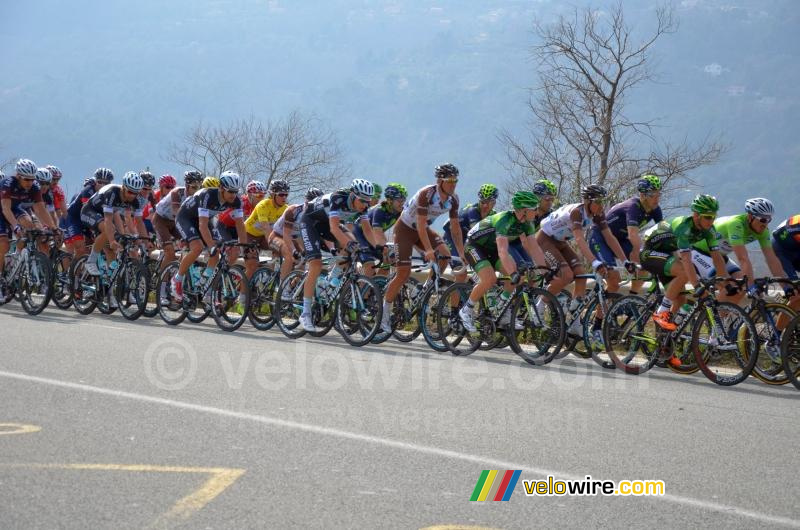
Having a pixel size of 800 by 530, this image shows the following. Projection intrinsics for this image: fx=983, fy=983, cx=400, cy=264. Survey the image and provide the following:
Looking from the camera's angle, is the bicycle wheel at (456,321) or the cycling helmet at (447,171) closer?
the bicycle wheel at (456,321)

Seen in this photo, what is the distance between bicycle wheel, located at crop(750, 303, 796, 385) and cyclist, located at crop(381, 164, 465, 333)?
3.75 meters

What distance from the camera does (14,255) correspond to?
15.9 m

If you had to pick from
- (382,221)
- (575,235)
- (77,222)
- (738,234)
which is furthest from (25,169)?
(738,234)

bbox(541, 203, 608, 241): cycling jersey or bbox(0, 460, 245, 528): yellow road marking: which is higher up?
bbox(541, 203, 608, 241): cycling jersey

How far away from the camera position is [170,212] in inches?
623

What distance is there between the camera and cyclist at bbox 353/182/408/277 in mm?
13250

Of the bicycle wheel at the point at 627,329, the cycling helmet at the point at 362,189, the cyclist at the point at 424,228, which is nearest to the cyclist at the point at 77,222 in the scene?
the cycling helmet at the point at 362,189

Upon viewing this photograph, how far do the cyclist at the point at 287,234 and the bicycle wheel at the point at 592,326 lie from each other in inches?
171

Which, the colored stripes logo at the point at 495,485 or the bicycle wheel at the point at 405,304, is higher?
the bicycle wheel at the point at 405,304

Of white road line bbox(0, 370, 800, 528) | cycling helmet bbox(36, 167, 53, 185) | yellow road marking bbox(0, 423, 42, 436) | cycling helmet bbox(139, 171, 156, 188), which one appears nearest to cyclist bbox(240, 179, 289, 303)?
cycling helmet bbox(139, 171, 156, 188)

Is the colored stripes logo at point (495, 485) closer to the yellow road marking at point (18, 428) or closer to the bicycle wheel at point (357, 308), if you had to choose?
the yellow road marking at point (18, 428)

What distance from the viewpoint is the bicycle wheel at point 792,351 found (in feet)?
31.9

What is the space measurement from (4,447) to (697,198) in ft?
25.0

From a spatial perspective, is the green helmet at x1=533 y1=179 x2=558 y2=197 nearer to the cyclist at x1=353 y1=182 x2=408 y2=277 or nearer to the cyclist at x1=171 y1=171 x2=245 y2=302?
the cyclist at x1=353 y1=182 x2=408 y2=277
